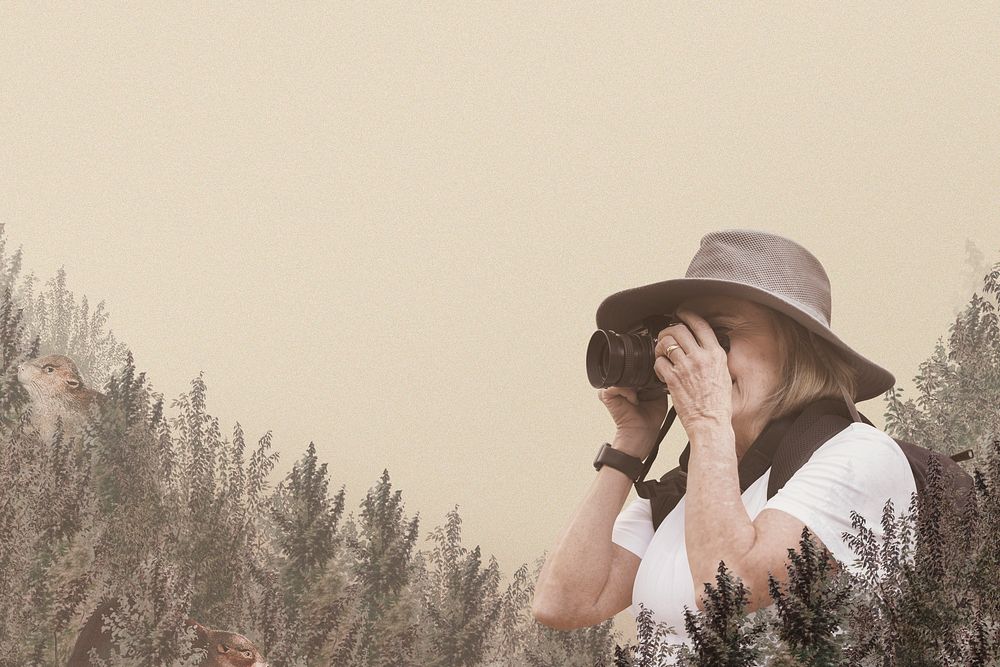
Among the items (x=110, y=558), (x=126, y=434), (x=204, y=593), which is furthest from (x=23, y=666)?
(x=126, y=434)

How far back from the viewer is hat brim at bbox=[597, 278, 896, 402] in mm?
2055

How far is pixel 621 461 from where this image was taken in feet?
8.11

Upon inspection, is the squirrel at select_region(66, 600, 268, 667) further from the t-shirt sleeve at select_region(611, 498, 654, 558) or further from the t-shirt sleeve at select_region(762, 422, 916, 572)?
the t-shirt sleeve at select_region(762, 422, 916, 572)

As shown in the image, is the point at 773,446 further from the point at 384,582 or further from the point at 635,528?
the point at 384,582

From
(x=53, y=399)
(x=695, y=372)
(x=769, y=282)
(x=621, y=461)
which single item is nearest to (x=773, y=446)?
(x=695, y=372)

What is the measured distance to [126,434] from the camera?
757 inches

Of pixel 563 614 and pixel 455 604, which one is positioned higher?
pixel 455 604

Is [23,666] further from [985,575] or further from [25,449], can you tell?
[985,575]

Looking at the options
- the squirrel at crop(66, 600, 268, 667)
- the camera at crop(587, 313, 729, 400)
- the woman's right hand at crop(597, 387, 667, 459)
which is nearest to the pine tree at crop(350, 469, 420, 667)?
the squirrel at crop(66, 600, 268, 667)

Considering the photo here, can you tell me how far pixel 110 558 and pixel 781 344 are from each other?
17320 millimetres

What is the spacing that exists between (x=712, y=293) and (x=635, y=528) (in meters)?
0.67

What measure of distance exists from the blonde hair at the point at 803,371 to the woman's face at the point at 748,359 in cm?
2

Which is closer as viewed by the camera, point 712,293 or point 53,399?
point 712,293

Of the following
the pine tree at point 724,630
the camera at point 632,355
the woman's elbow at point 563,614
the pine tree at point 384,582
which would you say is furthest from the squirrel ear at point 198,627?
the pine tree at point 724,630
